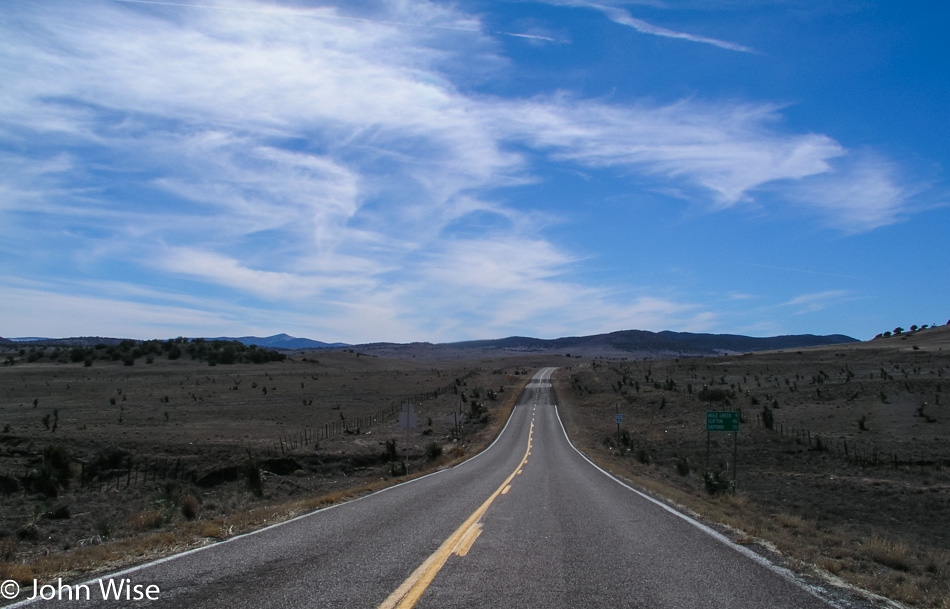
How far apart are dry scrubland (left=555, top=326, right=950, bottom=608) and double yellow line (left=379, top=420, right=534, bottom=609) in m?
4.07

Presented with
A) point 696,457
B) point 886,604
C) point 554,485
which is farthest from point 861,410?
point 886,604

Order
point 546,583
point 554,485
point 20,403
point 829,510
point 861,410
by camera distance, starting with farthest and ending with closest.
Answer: point 20,403
point 861,410
point 829,510
point 554,485
point 546,583

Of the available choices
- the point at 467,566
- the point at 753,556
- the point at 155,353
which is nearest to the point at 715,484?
the point at 753,556

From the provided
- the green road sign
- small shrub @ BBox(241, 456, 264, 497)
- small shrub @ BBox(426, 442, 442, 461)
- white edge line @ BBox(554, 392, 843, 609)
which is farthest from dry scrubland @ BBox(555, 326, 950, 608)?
small shrub @ BBox(241, 456, 264, 497)

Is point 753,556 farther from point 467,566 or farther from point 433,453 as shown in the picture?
point 433,453

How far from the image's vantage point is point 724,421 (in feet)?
70.2

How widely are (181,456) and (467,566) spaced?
86.7ft

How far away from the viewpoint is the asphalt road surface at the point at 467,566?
224 inches

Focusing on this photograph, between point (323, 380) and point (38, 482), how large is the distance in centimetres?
6218

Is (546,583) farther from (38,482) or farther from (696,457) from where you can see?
(696,457)

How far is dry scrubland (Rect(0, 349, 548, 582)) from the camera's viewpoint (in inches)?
448

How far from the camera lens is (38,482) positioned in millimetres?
22047

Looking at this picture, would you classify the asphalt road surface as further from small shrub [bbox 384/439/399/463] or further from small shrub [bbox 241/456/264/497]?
small shrub [bbox 384/439/399/463]

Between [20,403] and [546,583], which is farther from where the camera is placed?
[20,403]
